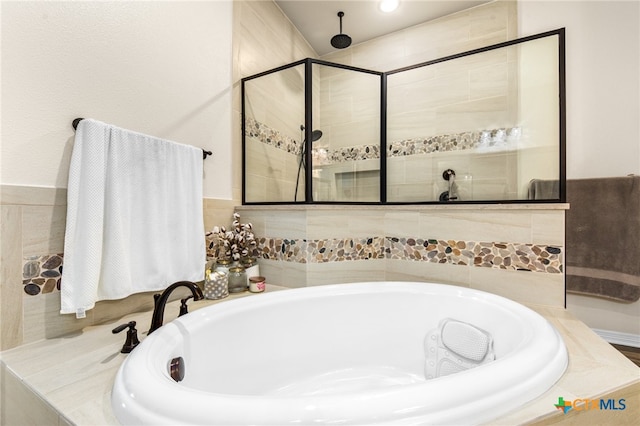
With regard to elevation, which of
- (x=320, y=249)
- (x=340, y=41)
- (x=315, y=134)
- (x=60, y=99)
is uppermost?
(x=340, y=41)

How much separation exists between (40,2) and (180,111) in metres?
0.56

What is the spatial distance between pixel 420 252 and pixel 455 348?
0.60m

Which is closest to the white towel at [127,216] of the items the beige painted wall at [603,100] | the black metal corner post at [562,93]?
the black metal corner post at [562,93]

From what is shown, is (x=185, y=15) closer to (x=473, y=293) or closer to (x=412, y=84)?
(x=412, y=84)

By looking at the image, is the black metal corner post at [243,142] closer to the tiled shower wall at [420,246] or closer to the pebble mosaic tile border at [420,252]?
the tiled shower wall at [420,246]

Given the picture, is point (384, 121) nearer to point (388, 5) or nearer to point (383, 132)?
point (383, 132)

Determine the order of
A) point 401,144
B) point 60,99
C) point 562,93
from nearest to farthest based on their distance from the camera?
point 60,99, point 562,93, point 401,144

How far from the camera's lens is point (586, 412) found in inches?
23.6

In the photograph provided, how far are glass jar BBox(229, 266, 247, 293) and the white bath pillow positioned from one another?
0.96 m

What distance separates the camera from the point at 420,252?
1.66 metres

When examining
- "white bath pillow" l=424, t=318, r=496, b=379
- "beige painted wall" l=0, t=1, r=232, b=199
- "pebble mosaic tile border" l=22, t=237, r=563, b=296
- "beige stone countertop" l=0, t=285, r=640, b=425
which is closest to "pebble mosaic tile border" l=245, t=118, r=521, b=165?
"beige painted wall" l=0, t=1, r=232, b=199

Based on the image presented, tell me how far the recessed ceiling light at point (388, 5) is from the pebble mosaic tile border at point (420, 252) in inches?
68.0

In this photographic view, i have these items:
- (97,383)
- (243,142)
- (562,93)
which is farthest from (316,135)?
(97,383)

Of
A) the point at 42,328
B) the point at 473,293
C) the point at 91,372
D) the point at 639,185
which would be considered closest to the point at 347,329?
the point at 473,293
